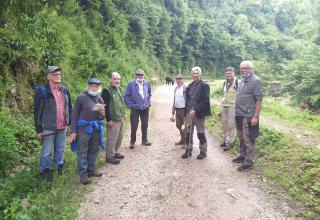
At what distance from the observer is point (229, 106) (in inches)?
339

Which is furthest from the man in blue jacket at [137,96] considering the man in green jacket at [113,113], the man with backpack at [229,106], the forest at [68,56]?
the forest at [68,56]

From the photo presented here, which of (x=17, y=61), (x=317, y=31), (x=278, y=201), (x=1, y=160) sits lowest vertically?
(x=278, y=201)

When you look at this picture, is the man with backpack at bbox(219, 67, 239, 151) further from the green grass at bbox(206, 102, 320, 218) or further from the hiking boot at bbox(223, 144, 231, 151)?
the green grass at bbox(206, 102, 320, 218)

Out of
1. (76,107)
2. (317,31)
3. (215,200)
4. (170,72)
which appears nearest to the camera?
(215,200)

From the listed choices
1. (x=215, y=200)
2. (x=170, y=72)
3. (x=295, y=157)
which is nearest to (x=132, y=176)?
(x=215, y=200)

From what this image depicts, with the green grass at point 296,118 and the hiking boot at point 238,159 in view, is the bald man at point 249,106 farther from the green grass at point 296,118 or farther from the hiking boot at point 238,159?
the green grass at point 296,118

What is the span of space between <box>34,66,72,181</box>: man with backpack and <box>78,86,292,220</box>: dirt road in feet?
3.31

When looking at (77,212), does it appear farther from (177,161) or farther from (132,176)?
(177,161)

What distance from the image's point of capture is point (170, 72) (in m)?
51.7

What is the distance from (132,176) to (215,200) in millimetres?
1880

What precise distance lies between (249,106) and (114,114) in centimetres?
290

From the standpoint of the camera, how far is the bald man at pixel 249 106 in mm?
6938

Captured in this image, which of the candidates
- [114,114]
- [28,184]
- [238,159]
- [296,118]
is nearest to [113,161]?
[114,114]

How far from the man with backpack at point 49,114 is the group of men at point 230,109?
3.04m
